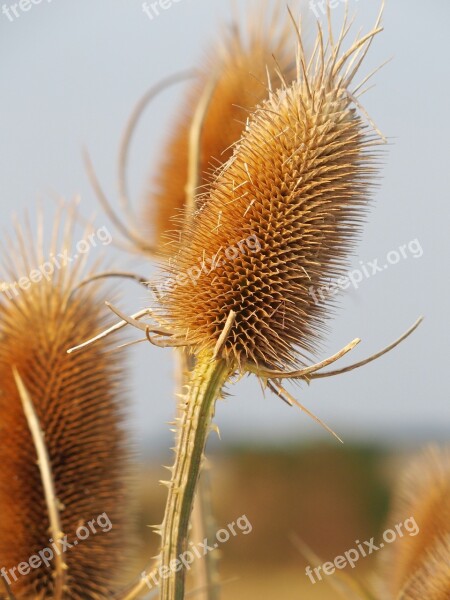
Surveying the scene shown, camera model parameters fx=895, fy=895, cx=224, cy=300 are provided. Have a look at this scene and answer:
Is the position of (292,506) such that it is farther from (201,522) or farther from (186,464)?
(186,464)

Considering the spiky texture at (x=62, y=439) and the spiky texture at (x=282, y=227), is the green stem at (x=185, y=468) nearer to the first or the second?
the spiky texture at (x=282, y=227)

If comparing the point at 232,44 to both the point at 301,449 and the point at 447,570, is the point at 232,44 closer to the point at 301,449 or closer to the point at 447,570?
the point at 447,570

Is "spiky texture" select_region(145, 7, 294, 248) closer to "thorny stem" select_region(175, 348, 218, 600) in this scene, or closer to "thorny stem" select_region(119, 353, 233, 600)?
"thorny stem" select_region(175, 348, 218, 600)

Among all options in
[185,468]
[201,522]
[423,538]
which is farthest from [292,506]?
[185,468]

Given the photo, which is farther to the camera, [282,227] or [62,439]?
[62,439]

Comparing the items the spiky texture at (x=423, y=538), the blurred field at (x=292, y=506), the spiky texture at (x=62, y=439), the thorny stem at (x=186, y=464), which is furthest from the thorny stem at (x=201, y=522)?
the blurred field at (x=292, y=506)

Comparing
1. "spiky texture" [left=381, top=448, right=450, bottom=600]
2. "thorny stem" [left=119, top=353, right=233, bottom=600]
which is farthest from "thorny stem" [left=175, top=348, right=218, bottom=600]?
"thorny stem" [left=119, top=353, right=233, bottom=600]
